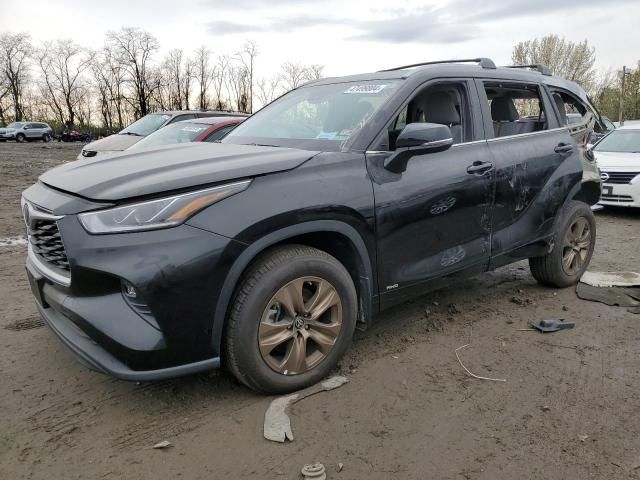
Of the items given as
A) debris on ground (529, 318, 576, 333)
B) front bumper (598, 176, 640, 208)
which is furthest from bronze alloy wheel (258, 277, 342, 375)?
front bumper (598, 176, 640, 208)

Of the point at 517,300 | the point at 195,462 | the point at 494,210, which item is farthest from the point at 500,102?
the point at 195,462

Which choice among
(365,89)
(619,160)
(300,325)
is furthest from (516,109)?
(619,160)

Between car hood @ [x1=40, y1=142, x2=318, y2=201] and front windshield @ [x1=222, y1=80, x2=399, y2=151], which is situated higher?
front windshield @ [x1=222, y1=80, x2=399, y2=151]

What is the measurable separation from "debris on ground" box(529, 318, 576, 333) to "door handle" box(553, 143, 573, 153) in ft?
4.80

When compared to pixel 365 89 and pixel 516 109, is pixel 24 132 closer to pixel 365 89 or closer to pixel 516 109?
pixel 516 109

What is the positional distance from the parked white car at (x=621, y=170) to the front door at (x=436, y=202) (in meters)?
5.40

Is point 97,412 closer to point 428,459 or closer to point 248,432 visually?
point 248,432

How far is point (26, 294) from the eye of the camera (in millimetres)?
4559

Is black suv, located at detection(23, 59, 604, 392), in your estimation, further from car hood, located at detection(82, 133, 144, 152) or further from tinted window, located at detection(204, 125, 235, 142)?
car hood, located at detection(82, 133, 144, 152)

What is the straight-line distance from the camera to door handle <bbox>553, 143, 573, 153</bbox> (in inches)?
178

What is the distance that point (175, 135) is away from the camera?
28.5 feet

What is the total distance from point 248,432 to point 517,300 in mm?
2869

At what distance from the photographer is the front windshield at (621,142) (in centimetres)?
978

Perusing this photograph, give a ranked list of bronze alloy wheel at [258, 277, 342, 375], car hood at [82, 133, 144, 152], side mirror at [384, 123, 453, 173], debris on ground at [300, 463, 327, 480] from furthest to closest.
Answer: car hood at [82, 133, 144, 152]
side mirror at [384, 123, 453, 173]
bronze alloy wheel at [258, 277, 342, 375]
debris on ground at [300, 463, 327, 480]
